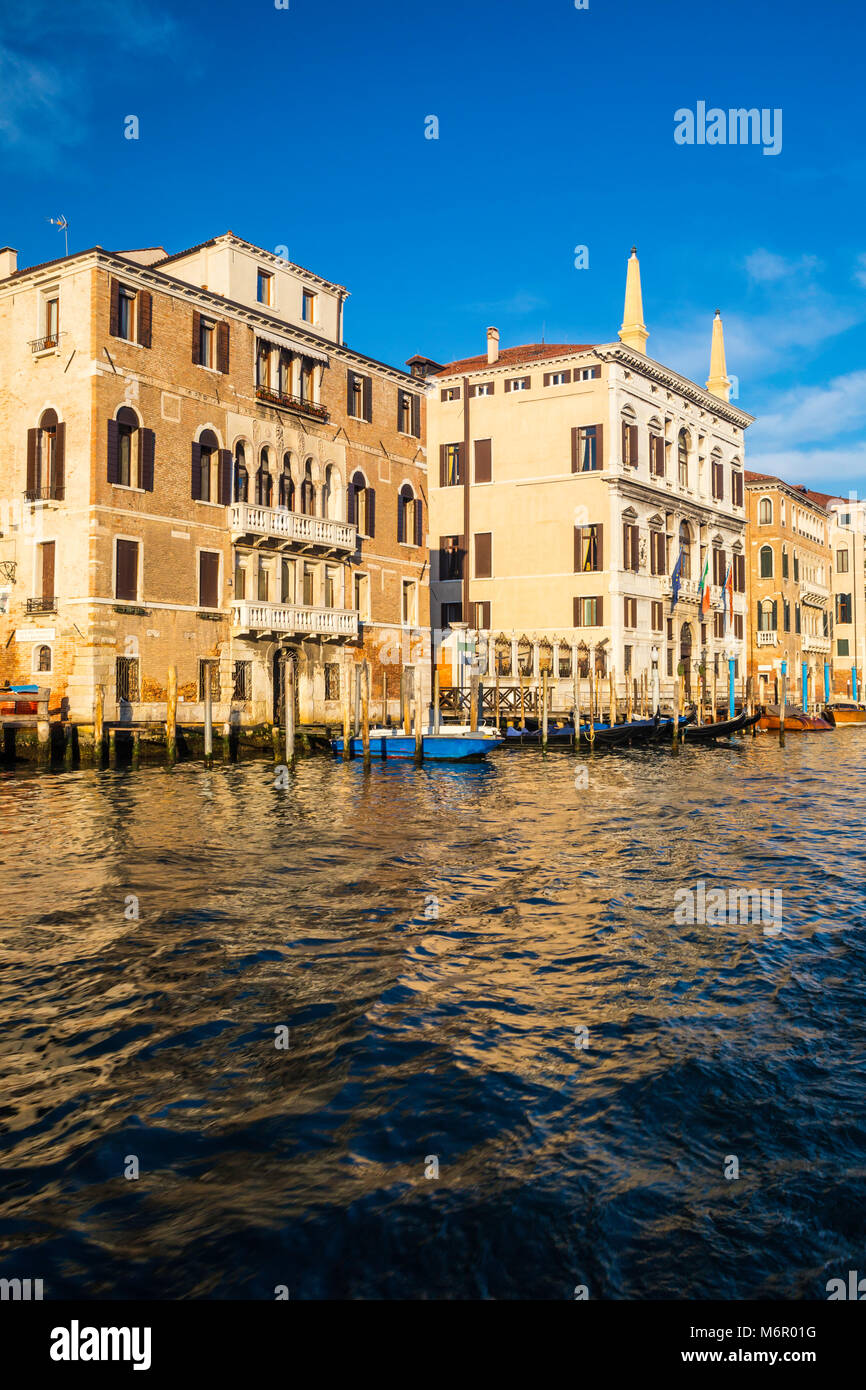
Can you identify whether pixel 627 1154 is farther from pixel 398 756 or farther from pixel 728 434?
pixel 728 434

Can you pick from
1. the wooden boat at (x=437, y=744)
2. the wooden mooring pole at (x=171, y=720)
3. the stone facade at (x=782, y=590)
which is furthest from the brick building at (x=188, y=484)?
the stone facade at (x=782, y=590)

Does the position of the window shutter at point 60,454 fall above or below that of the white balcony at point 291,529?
above

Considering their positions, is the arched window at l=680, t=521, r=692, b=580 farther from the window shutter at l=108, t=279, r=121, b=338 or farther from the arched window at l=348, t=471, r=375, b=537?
the window shutter at l=108, t=279, r=121, b=338

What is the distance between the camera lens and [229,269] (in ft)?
92.8

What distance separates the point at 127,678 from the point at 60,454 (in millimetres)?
5615

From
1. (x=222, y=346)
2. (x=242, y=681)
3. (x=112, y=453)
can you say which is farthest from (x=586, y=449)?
(x=112, y=453)

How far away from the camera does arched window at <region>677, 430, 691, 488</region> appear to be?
46312mm

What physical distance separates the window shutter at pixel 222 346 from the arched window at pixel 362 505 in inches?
236

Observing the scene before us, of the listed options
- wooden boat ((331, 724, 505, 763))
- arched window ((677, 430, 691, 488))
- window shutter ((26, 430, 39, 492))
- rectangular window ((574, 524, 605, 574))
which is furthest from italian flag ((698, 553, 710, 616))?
window shutter ((26, 430, 39, 492))

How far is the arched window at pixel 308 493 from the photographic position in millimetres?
30688

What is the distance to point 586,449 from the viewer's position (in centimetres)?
4038

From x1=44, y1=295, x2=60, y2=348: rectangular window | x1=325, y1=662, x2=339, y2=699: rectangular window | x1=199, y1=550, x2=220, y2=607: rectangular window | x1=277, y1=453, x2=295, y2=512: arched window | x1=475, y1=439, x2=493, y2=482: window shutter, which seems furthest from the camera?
x1=475, y1=439, x2=493, y2=482: window shutter

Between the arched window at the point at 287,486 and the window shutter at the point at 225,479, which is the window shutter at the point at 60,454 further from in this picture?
the arched window at the point at 287,486

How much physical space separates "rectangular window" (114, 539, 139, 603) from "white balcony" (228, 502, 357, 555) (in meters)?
3.47
